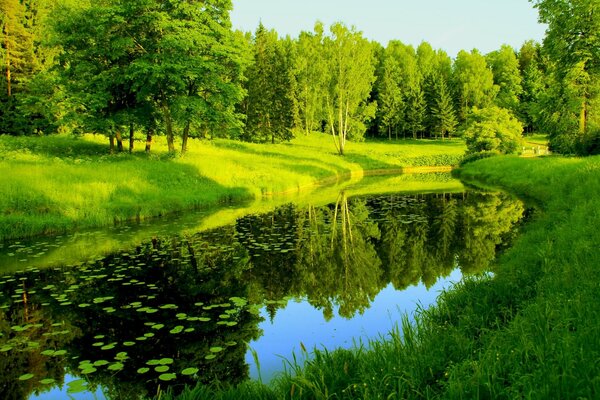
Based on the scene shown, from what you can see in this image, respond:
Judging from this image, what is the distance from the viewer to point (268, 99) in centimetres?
6047

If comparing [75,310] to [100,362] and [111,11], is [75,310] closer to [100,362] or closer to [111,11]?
[100,362]

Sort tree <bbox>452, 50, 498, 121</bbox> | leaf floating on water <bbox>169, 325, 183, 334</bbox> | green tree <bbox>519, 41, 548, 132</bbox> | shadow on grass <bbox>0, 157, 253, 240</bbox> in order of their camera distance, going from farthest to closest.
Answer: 1. tree <bbox>452, 50, 498, 121</bbox>
2. green tree <bbox>519, 41, 548, 132</bbox>
3. shadow on grass <bbox>0, 157, 253, 240</bbox>
4. leaf floating on water <bbox>169, 325, 183, 334</bbox>

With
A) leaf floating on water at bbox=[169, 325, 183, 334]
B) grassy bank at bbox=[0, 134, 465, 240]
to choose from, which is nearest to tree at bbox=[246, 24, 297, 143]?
grassy bank at bbox=[0, 134, 465, 240]

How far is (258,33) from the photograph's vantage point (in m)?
65.1

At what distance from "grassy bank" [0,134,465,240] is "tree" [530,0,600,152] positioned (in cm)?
2031

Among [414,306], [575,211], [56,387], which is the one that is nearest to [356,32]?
[575,211]

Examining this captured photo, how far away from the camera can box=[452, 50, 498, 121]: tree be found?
272 ft

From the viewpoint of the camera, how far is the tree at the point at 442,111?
82.6 meters

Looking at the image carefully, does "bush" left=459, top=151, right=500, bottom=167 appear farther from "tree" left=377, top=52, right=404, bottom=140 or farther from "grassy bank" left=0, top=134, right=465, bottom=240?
"tree" left=377, top=52, right=404, bottom=140

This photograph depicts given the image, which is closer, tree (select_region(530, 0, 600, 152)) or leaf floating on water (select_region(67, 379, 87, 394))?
leaf floating on water (select_region(67, 379, 87, 394))

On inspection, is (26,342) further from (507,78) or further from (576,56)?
(507,78)

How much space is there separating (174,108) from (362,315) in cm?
2225

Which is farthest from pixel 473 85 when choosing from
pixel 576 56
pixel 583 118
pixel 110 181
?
pixel 110 181

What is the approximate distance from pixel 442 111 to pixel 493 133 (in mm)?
35150
